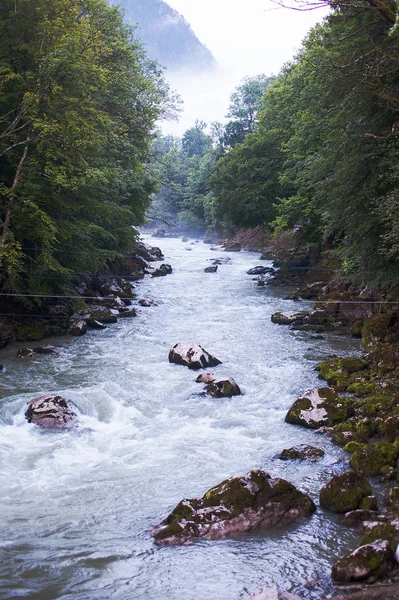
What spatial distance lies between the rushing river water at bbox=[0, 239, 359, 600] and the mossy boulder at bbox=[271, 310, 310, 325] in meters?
0.99

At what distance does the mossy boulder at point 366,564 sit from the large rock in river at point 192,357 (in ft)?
26.5

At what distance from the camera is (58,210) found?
635 inches

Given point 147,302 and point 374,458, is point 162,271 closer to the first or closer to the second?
point 147,302

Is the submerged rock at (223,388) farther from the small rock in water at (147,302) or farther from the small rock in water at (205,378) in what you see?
the small rock in water at (147,302)

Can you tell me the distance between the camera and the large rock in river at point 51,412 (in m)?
9.30

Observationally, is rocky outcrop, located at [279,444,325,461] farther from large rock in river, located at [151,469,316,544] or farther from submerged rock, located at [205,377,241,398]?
submerged rock, located at [205,377,241,398]

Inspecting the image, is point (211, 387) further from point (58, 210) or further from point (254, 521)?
point (58, 210)

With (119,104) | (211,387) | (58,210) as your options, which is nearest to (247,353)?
(211,387)

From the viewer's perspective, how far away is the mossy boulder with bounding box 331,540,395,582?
4863 mm

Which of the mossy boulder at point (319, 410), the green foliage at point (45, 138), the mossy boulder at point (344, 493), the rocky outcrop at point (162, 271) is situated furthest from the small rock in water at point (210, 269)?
the mossy boulder at point (344, 493)

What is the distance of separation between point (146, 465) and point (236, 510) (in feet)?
7.20

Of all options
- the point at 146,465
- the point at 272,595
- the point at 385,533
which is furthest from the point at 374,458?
the point at 272,595

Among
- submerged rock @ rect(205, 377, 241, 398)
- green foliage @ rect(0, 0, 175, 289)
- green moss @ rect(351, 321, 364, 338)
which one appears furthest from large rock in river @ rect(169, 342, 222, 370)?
green moss @ rect(351, 321, 364, 338)

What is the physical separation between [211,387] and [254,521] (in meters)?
5.14
